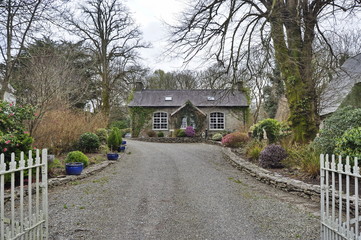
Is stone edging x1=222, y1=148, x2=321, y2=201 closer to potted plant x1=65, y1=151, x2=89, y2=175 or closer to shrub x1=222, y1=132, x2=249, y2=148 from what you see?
potted plant x1=65, y1=151, x2=89, y2=175

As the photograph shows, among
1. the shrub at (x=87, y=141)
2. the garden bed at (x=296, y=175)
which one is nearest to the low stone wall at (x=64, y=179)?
the shrub at (x=87, y=141)

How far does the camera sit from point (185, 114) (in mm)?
22859

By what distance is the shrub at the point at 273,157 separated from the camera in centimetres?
788

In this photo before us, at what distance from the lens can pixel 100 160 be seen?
32.9 ft

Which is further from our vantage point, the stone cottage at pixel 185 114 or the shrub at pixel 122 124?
the shrub at pixel 122 124

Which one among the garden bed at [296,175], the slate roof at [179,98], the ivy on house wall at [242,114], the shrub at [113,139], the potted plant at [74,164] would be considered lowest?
the garden bed at [296,175]

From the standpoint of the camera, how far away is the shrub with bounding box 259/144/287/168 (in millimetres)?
7883

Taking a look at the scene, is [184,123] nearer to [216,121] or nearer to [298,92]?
[216,121]

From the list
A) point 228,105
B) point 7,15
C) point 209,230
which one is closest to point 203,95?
point 228,105

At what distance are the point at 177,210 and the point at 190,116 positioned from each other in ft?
60.3

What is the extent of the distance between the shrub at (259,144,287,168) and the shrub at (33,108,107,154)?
756cm

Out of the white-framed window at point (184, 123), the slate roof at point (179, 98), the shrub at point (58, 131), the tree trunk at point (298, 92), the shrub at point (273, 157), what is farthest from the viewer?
the slate roof at point (179, 98)

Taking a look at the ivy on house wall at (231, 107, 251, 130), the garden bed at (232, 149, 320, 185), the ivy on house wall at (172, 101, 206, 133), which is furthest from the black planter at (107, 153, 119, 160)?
the ivy on house wall at (231, 107, 251, 130)

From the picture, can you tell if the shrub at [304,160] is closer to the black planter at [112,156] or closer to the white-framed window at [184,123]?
the black planter at [112,156]
